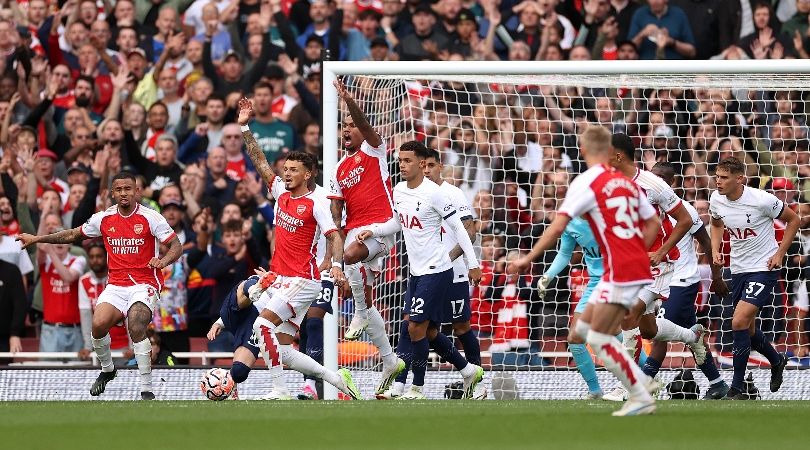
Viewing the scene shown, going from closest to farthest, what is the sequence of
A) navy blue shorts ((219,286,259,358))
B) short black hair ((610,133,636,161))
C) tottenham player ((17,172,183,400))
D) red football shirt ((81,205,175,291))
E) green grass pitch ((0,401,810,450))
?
green grass pitch ((0,401,810,450))
short black hair ((610,133,636,161))
navy blue shorts ((219,286,259,358))
tottenham player ((17,172,183,400))
red football shirt ((81,205,175,291))

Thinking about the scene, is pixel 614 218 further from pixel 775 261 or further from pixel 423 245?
pixel 775 261

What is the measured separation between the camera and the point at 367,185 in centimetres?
1373

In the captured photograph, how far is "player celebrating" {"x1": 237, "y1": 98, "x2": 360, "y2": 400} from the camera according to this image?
13.0 m

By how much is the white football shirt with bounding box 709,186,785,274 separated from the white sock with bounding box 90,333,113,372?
634cm

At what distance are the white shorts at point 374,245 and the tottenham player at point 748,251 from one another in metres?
3.33

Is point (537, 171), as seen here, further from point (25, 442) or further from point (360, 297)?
point (25, 442)

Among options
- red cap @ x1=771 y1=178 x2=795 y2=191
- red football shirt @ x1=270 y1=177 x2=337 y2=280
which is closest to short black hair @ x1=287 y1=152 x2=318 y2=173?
red football shirt @ x1=270 y1=177 x2=337 y2=280

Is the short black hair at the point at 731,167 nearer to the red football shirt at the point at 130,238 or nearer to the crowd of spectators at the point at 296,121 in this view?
the crowd of spectators at the point at 296,121

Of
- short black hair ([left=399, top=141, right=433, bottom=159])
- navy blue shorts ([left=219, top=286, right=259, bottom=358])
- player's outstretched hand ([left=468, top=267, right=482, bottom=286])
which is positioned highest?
short black hair ([left=399, top=141, right=433, bottom=159])

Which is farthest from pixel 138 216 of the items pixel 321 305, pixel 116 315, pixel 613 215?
pixel 613 215

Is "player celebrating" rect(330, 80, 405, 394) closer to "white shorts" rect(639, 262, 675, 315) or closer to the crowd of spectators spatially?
"white shorts" rect(639, 262, 675, 315)

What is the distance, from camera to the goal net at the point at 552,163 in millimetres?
15578

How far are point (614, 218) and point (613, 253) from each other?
0.26 meters

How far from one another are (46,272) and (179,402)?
5.85 metres
